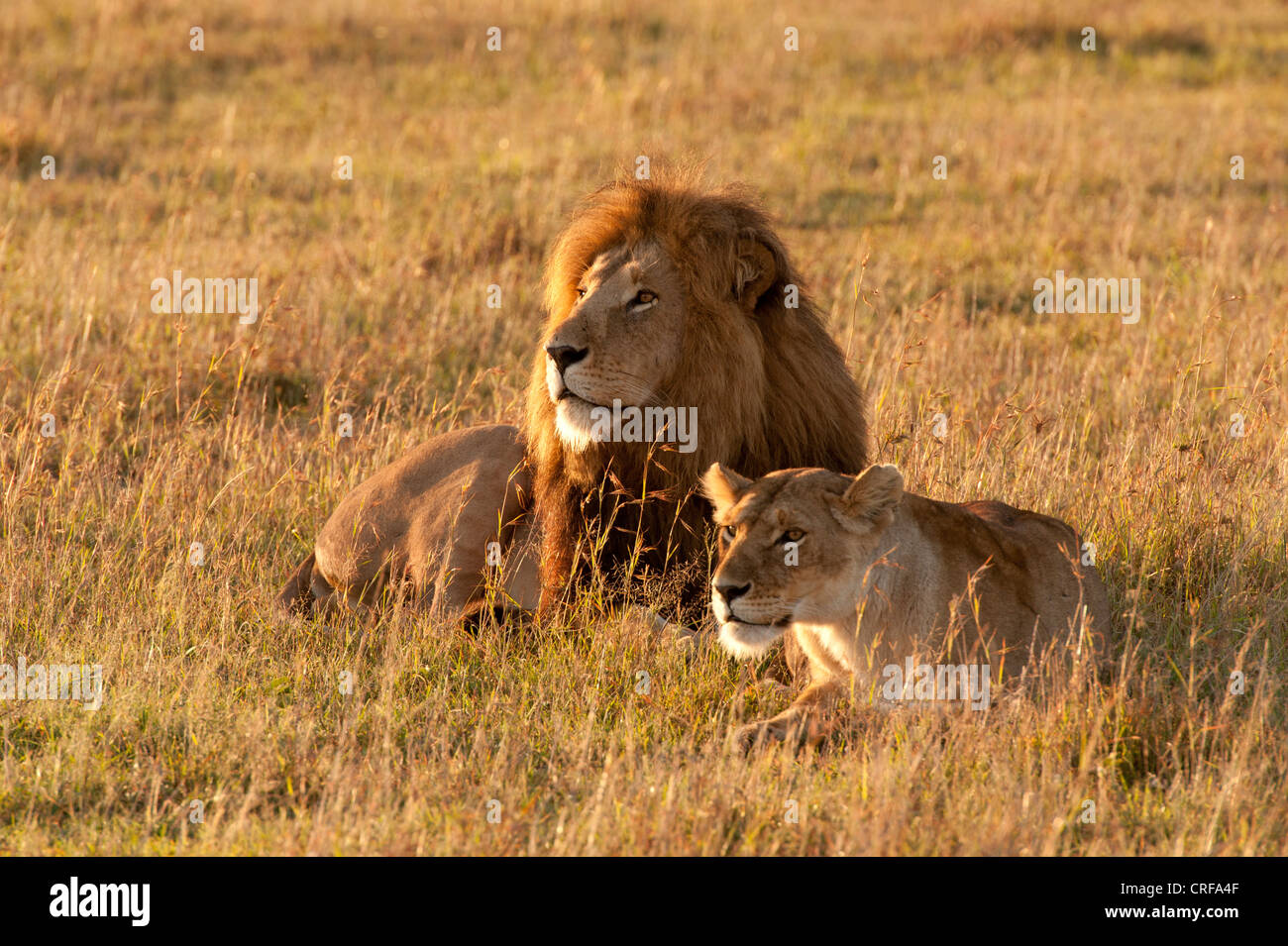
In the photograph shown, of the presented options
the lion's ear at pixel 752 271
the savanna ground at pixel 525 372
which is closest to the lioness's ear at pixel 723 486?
the savanna ground at pixel 525 372

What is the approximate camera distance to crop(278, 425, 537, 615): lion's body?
18.7ft

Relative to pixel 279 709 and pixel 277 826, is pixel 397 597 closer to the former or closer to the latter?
pixel 279 709

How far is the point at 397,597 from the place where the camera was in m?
5.47

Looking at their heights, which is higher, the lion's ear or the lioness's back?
the lion's ear

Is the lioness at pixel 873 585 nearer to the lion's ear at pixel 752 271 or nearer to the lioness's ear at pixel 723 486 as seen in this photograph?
the lioness's ear at pixel 723 486

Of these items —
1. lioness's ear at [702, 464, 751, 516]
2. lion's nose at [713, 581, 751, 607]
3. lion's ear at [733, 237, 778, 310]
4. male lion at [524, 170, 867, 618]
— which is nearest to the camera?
lion's nose at [713, 581, 751, 607]

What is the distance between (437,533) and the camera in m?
5.74

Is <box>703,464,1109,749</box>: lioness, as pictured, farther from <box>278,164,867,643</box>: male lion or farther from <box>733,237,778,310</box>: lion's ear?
<box>733,237,778,310</box>: lion's ear

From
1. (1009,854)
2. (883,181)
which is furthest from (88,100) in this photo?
(1009,854)

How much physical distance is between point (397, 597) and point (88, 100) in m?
12.0

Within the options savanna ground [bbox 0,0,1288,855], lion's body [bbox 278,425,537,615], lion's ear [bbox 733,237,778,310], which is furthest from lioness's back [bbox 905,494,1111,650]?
lion's body [bbox 278,425,537,615]

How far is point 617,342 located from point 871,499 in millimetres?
1168

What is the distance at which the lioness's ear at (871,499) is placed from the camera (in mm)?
4188

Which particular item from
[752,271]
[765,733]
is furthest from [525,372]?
[765,733]
